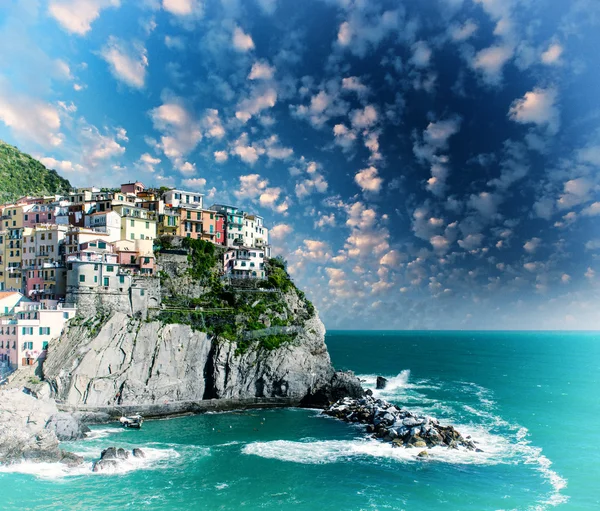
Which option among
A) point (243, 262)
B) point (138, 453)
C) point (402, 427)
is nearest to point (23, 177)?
point (243, 262)

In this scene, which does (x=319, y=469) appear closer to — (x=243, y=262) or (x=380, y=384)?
(x=380, y=384)

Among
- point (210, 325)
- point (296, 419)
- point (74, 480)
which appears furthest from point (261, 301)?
point (74, 480)

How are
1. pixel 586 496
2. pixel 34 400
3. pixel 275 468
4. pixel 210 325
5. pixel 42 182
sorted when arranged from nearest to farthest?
1. pixel 586 496
2. pixel 275 468
3. pixel 34 400
4. pixel 210 325
5. pixel 42 182

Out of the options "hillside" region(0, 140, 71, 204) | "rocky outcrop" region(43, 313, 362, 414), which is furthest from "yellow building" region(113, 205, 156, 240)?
"hillside" region(0, 140, 71, 204)

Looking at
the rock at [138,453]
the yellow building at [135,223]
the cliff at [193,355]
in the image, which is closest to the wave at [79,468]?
the rock at [138,453]

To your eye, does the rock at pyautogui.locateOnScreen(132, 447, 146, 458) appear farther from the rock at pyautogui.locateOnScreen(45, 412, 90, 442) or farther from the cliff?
the cliff

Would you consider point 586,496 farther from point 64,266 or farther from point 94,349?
point 64,266
